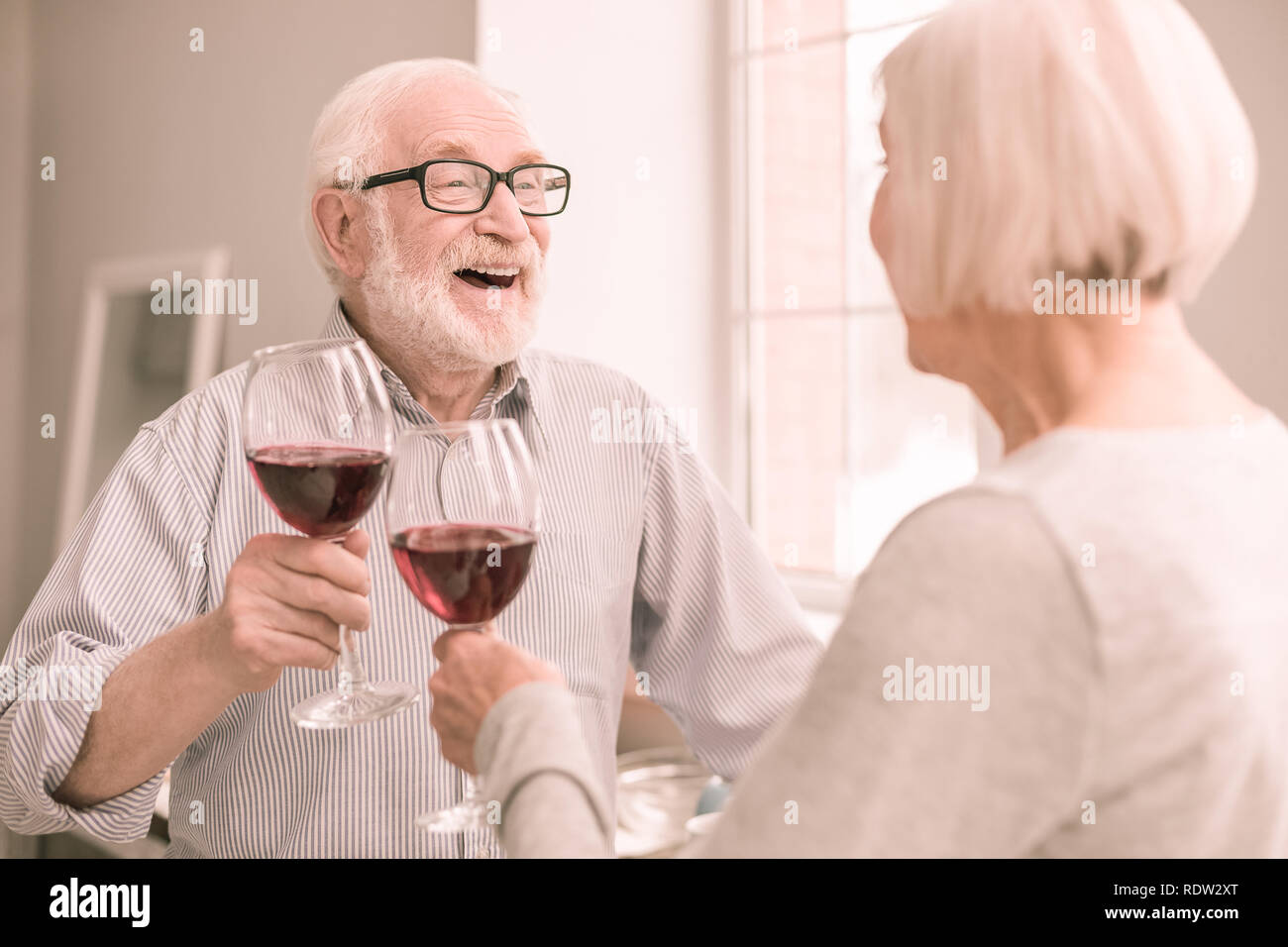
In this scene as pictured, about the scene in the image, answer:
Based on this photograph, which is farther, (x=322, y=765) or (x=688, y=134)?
(x=688, y=134)

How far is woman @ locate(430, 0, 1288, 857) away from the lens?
590 millimetres

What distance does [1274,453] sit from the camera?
0.68m

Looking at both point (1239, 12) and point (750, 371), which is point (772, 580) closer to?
point (1239, 12)

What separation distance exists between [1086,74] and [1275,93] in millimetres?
1536

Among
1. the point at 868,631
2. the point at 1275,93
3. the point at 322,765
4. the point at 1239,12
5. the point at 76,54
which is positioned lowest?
the point at 322,765

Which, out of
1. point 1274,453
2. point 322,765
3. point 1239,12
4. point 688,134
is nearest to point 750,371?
point 688,134

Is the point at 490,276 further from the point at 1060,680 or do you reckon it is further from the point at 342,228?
the point at 1060,680

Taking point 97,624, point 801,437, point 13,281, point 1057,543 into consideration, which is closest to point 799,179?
point 801,437

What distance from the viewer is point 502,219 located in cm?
144

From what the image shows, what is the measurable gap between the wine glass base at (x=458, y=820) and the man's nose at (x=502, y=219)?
2.75 feet

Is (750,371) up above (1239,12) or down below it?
below

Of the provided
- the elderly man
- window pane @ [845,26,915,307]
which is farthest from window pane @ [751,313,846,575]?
the elderly man
